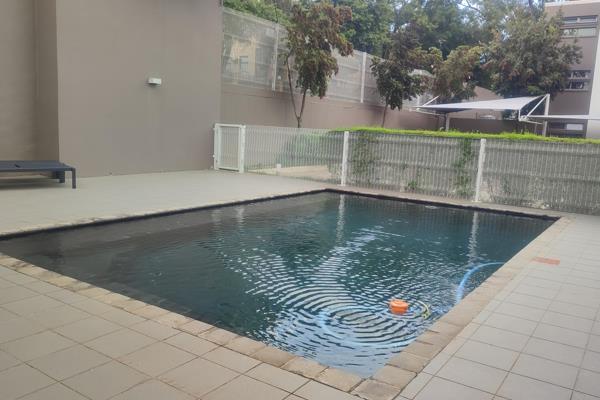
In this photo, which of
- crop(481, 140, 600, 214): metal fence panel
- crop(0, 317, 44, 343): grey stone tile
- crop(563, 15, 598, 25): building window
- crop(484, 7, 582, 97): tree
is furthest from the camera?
crop(563, 15, 598, 25): building window

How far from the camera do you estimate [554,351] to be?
11.0 feet

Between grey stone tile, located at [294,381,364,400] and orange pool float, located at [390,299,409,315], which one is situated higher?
grey stone tile, located at [294,381,364,400]

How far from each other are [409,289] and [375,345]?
1508mm

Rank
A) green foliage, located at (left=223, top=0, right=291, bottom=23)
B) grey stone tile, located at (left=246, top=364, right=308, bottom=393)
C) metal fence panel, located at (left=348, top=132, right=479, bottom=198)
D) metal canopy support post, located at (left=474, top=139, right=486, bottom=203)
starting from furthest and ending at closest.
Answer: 1. green foliage, located at (left=223, top=0, right=291, bottom=23)
2. metal fence panel, located at (left=348, top=132, right=479, bottom=198)
3. metal canopy support post, located at (left=474, top=139, right=486, bottom=203)
4. grey stone tile, located at (left=246, top=364, right=308, bottom=393)

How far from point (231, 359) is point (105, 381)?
72 centimetres

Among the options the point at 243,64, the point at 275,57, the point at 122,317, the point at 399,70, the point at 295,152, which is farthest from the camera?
the point at 399,70

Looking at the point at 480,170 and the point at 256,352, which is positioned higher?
the point at 480,170

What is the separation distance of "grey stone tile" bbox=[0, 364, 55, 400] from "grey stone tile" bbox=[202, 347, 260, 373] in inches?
34.8

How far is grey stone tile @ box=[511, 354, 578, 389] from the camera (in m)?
2.93

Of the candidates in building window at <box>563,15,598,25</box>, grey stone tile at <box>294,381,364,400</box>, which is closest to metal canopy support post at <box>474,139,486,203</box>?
grey stone tile at <box>294,381,364,400</box>

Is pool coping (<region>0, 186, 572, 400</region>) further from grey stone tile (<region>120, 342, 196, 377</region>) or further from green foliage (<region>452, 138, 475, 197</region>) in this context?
green foliage (<region>452, 138, 475, 197</region>)

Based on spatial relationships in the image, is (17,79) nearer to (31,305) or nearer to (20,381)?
(31,305)

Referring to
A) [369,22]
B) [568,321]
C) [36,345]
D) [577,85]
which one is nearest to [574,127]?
[577,85]

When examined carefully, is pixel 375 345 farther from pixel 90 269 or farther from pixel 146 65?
pixel 146 65
